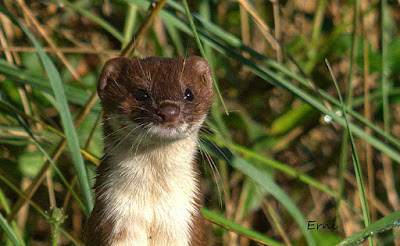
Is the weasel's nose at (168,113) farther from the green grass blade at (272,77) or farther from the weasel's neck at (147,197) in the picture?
the green grass blade at (272,77)

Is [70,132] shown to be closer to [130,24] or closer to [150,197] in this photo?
[150,197]

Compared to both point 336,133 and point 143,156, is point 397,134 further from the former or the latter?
point 143,156

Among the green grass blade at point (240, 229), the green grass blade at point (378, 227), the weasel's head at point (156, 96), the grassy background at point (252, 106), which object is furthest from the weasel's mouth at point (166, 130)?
the grassy background at point (252, 106)

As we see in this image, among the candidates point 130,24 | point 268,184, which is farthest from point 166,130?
point 130,24

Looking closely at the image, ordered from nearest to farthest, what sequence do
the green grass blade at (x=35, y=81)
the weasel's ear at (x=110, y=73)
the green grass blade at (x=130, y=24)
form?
the weasel's ear at (x=110, y=73), the green grass blade at (x=35, y=81), the green grass blade at (x=130, y=24)

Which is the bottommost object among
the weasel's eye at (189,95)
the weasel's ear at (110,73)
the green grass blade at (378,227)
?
the green grass blade at (378,227)

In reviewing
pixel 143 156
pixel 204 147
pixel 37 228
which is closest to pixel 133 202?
pixel 143 156

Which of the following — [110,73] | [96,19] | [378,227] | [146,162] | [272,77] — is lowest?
[378,227]
